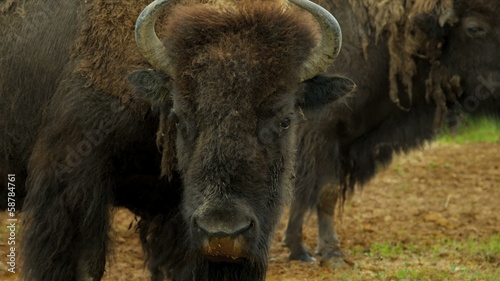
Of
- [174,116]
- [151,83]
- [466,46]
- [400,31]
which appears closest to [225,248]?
[174,116]

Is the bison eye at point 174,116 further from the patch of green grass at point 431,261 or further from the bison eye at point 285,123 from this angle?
the patch of green grass at point 431,261

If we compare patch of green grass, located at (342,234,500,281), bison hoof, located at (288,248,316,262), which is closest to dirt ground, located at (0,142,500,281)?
patch of green grass, located at (342,234,500,281)

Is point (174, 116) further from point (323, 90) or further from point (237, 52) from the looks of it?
point (323, 90)

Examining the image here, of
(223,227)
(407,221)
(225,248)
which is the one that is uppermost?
(407,221)

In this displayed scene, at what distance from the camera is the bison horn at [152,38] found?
5.01 metres

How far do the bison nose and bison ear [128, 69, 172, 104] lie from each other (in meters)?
1.03

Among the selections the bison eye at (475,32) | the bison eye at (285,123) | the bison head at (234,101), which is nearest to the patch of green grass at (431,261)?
the bison eye at (475,32)

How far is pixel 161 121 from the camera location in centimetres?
535

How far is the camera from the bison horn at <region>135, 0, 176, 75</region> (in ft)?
16.4

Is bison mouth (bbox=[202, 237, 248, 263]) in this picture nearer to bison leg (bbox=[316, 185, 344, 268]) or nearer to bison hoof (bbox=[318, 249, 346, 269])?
bison hoof (bbox=[318, 249, 346, 269])

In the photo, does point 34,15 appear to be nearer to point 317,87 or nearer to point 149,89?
point 149,89

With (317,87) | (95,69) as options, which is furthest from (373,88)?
(95,69)

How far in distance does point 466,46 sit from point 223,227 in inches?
188

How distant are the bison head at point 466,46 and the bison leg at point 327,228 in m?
1.60
